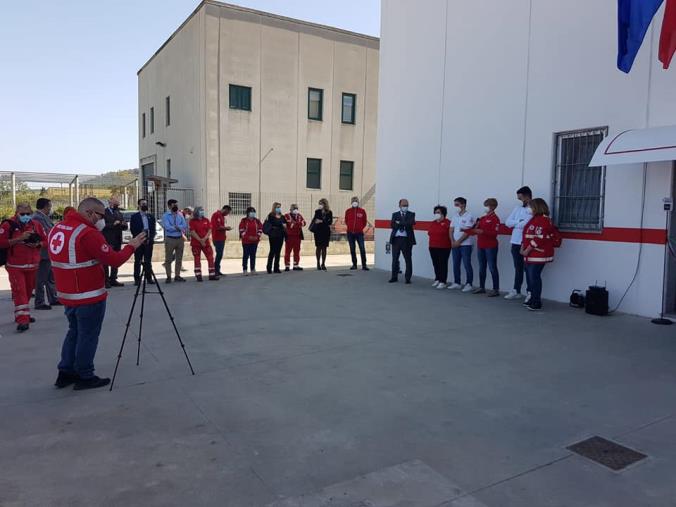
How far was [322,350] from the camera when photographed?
6465 mm

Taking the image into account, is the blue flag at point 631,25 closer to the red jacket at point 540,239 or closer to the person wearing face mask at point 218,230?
the red jacket at point 540,239

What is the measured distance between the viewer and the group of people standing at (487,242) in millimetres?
9031

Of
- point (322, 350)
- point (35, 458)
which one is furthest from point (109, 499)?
point (322, 350)

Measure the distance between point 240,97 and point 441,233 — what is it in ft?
55.7

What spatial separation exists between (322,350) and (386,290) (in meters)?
5.03

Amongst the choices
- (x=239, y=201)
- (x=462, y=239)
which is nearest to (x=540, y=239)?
(x=462, y=239)

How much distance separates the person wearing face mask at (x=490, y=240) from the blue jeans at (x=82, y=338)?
24.8ft

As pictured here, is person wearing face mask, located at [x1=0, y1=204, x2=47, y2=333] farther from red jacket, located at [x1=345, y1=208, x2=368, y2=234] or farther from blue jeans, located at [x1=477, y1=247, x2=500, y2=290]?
red jacket, located at [x1=345, y1=208, x2=368, y2=234]

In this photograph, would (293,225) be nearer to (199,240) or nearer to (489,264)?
(199,240)

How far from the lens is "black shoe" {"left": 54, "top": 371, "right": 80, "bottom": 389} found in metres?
5.14

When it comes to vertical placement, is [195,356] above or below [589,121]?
below

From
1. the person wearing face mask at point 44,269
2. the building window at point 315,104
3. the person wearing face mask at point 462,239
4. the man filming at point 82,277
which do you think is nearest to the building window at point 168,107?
the building window at point 315,104

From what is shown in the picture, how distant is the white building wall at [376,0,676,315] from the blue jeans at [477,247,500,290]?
40 cm

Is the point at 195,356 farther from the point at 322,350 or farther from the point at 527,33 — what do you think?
the point at 527,33
